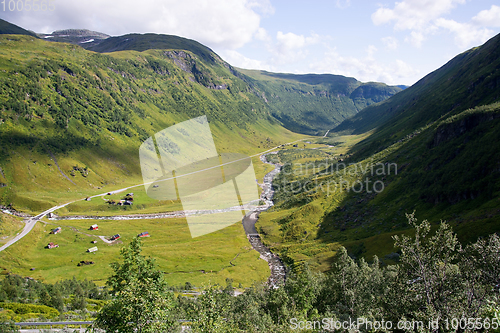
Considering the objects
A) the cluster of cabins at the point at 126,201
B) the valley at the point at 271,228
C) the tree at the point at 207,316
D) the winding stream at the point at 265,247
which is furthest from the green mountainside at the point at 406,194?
the cluster of cabins at the point at 126,201

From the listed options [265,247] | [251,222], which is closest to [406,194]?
[265,247]

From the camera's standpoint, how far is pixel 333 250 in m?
90.5

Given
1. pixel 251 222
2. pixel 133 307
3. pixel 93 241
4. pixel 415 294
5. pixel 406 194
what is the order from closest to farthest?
pixel 133 307
pixel 415 294
pixel 406 194
pixel 93 241
pixel 251 222

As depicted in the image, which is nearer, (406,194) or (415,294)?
(415,294)

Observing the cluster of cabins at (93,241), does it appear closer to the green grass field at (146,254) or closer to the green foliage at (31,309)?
the green grass field at (146,254)

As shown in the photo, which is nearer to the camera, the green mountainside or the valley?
the valley

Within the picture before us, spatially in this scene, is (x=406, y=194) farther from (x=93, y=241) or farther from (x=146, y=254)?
(x=93, y=241)

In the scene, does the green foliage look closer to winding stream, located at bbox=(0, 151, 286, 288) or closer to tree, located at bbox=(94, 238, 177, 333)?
tree, located at bbox=(94, 238, 177, 333)

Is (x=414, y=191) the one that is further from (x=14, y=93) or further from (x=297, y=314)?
(x=14, y=93)

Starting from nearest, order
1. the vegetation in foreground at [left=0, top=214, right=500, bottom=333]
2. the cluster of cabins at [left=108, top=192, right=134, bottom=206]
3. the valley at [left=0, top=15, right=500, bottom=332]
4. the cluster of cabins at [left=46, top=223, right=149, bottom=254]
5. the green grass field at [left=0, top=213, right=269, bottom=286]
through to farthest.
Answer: the vegetation in foreground at [left=0, top=214, right=500, bottom=333]
the valley at [left=0, top=15, right=500, bottom=332]
the green grass field at [left=0, top=213, right=269, bottom=286]
the cluster of cabins at [left=46, top=223, right=149, bottom=254]
the cluster of cabins at [left=108, top=192, right=134, bottom=206]

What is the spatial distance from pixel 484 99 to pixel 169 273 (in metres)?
157

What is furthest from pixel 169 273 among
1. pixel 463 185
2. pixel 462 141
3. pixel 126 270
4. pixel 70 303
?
pixel 462 141

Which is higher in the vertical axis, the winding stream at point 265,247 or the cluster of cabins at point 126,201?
the cluster of cabins at point 126,201

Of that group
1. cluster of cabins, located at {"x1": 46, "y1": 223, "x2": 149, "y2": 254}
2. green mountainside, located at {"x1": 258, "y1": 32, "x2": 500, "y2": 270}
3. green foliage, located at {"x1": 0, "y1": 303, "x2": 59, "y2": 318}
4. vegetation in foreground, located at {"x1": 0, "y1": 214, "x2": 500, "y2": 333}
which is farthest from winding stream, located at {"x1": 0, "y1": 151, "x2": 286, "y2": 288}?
vegetation in foreground, located at {"x1": 0, "y1": 214, "x2": 500, "y2": 333}
